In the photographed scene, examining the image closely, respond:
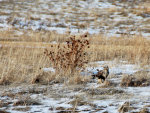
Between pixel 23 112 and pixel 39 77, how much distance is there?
1937mm

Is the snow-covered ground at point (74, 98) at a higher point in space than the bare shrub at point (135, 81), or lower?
lower

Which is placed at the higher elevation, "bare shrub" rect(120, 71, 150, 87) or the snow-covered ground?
"bare shrub" rect(120, 71, 150, 87)

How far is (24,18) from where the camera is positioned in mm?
20891

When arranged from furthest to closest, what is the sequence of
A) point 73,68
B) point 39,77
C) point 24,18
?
1. point 24,18
2. point 73,68
3. point 39,77

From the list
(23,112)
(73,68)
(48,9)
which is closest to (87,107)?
(23,112)

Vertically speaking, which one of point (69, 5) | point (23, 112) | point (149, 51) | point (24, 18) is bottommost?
point (23, 112)

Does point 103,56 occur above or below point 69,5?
below

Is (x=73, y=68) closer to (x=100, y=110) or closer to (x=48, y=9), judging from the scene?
(x=100, y=110)

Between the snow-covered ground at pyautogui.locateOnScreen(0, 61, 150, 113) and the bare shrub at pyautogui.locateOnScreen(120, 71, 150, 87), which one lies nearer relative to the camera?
the snow-covered ground at pyautogui.locateOnScreen(0, 61, 150, 113)

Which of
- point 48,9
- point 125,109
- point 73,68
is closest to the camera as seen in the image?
point 125,109

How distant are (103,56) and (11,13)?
16.2 metres

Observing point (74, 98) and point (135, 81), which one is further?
point (135, 81)

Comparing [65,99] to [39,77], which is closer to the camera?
[65,99]

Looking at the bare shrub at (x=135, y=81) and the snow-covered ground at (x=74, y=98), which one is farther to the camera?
the bare shrub at (x=135, y=81)
